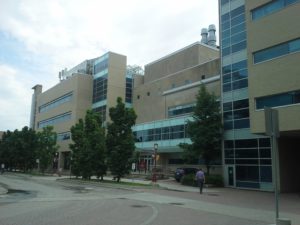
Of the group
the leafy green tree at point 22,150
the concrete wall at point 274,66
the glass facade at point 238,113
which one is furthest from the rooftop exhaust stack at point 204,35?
the leafy green tree at point 22,150

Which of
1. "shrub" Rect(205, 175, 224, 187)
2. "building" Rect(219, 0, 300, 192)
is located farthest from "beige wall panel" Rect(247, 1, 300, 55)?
"shrub" Rect(205, 175, 224, 187)

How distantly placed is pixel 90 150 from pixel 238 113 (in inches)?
637

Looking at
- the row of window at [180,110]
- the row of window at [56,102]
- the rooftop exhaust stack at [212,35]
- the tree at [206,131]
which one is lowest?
the tree at [206,131]

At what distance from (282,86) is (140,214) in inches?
663

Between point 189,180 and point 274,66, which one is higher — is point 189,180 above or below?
below

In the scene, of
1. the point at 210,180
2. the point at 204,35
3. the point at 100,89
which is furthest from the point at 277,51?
the point at 100,89

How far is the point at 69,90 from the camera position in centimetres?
7719

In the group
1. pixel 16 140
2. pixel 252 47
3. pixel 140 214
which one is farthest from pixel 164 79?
pixel 140 214

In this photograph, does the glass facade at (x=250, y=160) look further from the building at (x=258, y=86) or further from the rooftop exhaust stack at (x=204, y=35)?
the rooftop exhaust stack at (x=204, y=35)

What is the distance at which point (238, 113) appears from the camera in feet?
116

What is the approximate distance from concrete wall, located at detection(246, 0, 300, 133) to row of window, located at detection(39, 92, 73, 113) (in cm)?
5278

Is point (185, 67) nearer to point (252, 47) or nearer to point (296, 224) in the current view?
point (252, 47)

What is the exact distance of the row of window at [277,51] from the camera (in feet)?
86.5

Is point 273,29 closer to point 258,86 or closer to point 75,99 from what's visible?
point 258,86
